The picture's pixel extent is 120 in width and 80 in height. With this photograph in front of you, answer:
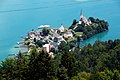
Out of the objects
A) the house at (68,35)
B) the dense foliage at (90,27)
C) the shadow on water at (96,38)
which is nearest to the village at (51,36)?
the house at (68,35)

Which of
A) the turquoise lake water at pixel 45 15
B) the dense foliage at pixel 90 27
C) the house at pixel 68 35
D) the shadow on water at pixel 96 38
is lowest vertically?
the shadow on water at pixel 96 38

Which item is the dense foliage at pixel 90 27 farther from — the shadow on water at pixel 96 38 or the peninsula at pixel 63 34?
the shadow on water at pixel 96 38

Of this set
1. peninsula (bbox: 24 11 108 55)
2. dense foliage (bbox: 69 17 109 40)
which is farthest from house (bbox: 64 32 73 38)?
dense foliage (bbox: 69 17 109 40)

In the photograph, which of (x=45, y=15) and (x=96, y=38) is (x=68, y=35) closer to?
(x=96, y=38)

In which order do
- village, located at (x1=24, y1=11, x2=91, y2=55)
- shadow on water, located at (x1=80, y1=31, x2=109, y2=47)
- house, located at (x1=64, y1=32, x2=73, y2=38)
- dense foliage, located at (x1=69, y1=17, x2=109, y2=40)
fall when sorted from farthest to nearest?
dense foliage, located at (x1=69, y1=17, x2=109, y2=40), house, located at (x1=64, y1=32, x2=73, y2=38), shadow on water, located at (x1=80, y1=31, x2=109, y2=47), village, located at (x1=24, y1=11, x2=91, y2=55)

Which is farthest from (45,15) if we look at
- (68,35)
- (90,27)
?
(68,35)

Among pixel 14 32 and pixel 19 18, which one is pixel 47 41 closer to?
pixel 14 32

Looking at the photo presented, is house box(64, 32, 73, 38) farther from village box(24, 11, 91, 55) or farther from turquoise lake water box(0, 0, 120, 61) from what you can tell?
turquoise lake water box(0, 0, 120, 61)

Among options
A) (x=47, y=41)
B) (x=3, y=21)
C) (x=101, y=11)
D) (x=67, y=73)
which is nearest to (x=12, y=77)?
(x=67, y=73)

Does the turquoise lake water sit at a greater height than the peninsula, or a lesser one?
greater
